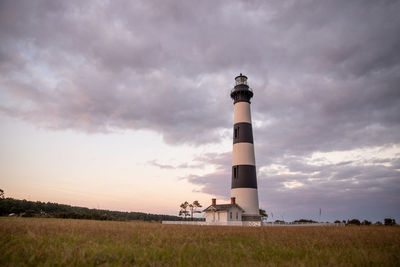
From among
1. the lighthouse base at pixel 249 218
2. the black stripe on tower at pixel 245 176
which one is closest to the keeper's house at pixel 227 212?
the lighthouse base at pixel 249 218

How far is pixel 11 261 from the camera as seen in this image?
15.3ft

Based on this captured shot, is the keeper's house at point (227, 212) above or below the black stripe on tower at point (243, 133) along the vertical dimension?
below

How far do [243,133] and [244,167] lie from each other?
5378 mm

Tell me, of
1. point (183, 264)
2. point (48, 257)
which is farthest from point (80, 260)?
point (183, 264)

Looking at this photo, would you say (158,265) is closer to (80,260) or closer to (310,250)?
(80,260)

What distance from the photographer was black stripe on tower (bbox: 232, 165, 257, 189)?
3809 centimetres

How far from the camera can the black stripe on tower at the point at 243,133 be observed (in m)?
39.5

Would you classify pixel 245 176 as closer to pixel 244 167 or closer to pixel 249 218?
pixel 244 167

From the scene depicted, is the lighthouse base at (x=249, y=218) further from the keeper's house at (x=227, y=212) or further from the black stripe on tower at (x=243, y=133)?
the black stripe on tower at (x=243, y=133)

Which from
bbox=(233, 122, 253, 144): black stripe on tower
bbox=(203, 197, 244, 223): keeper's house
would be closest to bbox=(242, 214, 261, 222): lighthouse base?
bbox=(203, 197, 244, 223): keeper's house

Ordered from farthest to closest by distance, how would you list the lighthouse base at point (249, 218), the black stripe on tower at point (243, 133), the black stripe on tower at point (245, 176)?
the black stripe on tower at point (243, 133) → the lighthouse base at point (249, 218) → the black stripe on tower at point (245, 176)

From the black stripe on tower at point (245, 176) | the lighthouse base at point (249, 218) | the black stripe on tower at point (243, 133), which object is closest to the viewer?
the black stripe on tower at point (245, 176)

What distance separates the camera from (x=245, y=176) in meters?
38.1

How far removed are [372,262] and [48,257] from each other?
6.88 meters
